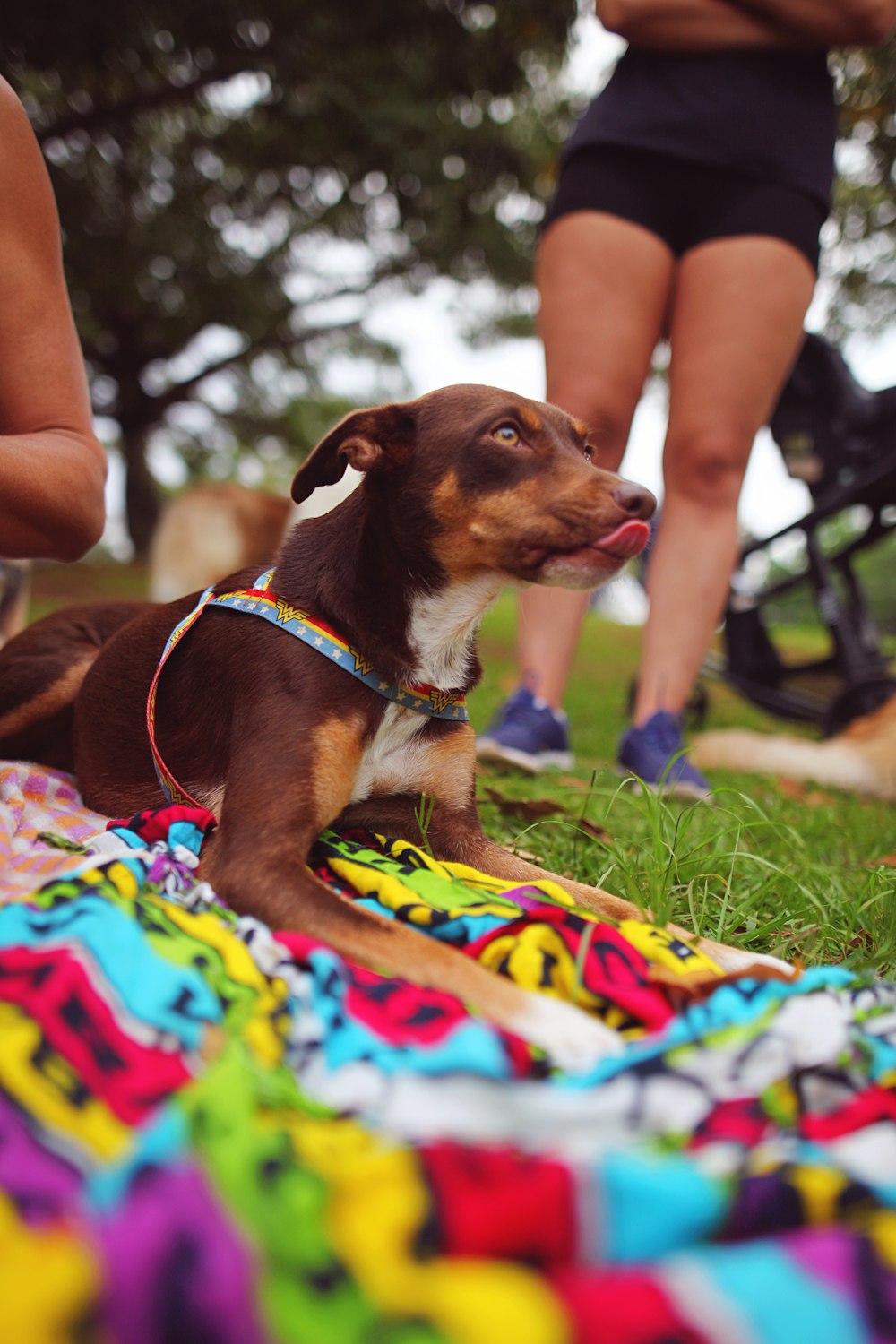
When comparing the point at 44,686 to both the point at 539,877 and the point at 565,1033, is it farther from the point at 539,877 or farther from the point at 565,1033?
the point at 565,1033

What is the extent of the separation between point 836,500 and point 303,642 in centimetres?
430

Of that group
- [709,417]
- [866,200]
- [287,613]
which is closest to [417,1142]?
[287,613]

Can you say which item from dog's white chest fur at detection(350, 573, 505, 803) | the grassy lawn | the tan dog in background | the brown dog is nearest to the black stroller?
the grassy lawn

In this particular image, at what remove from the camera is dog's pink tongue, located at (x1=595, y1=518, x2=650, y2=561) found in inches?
76.8

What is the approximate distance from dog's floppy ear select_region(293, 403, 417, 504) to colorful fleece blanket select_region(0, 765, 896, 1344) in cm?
101

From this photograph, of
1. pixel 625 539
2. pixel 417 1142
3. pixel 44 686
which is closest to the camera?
pixel 417 1142

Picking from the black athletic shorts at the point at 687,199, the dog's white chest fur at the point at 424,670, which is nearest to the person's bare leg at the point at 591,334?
the black athletic shorts at the point at 687,199

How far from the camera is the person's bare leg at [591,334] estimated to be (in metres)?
3.30

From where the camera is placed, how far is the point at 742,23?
329 cm

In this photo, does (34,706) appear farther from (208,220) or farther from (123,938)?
(208,220)

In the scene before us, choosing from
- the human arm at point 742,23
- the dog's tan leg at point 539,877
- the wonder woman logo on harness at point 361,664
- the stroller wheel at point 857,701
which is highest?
the human arm at point 742,23

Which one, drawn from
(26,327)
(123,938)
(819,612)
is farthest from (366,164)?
(123,938)

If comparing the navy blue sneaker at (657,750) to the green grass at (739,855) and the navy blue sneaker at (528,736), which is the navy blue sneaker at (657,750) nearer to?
the green grass at (739,855)

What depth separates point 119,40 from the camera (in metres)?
7.39
